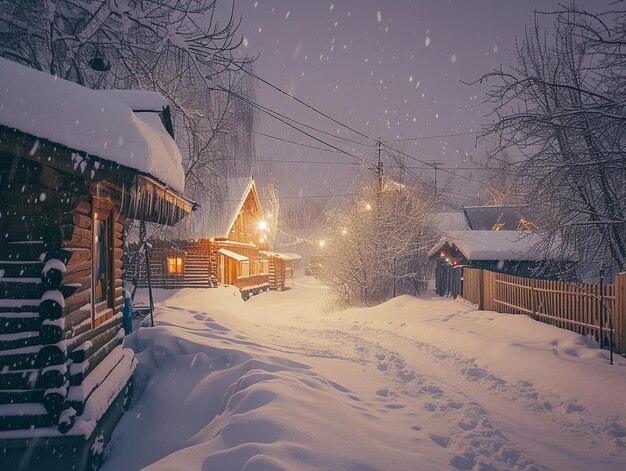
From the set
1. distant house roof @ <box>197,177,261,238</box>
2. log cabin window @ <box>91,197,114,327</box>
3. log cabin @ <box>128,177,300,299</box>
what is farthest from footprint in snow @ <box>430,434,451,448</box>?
log cabin @ <box>128,177,300,299</box>

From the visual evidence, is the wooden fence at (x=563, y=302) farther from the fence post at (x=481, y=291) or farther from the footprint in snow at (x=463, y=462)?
the footprint in snow at (x=463, y=462)

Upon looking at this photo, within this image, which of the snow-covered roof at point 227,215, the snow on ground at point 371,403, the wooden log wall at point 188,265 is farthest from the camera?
the wooden log wall at point 188,265

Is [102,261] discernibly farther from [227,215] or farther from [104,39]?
[227,215]

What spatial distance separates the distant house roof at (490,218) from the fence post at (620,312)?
1170 inches

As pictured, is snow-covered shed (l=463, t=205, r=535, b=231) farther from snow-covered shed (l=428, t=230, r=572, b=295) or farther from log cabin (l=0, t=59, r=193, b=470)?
log cabin (l=0, t=59, r=193, b=470)

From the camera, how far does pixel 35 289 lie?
4562 mm

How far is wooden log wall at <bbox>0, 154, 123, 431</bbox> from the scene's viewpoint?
4453mm

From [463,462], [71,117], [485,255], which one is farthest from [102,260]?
[485,255]

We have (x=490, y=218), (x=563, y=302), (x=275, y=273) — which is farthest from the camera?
(x=275, y=273)

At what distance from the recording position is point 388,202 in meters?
24.6

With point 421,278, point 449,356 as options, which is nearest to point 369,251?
point 421,278

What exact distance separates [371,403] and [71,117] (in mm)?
5064

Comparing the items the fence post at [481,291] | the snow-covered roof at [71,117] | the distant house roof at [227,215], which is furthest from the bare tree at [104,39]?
the distant house roof at [227,215]

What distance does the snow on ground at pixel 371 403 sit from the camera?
160 inches
